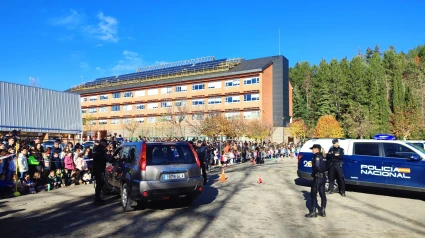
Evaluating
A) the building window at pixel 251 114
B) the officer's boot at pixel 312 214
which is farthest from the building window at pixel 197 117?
the officer's boot at pixel 312 214

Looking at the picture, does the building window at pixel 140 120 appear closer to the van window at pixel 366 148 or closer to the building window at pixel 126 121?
the building window at pixel 126 121

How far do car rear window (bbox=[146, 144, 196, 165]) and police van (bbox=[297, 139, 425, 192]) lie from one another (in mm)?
5740

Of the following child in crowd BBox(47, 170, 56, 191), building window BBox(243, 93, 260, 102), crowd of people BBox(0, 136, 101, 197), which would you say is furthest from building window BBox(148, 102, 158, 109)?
child in crowd BBox(47, 170, 56, 191)

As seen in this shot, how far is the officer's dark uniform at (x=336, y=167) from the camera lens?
436 inches

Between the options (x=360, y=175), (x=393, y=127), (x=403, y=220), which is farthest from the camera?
(x=393, y=127)

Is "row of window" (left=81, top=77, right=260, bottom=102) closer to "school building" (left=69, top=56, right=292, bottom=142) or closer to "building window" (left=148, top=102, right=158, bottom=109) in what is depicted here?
"school building" (left=69, top=56, right=292, bottom=142)

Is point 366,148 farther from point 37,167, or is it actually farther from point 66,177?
point 37,167

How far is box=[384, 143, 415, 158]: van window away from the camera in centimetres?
1040

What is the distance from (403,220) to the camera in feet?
25.0

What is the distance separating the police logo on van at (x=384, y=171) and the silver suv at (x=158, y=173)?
5.99 m

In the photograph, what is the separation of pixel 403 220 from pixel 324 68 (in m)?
67.3

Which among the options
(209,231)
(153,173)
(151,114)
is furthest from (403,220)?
(151,114)

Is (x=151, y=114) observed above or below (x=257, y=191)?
above

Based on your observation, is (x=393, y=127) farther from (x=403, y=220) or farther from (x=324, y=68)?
(x=403, y=220)
